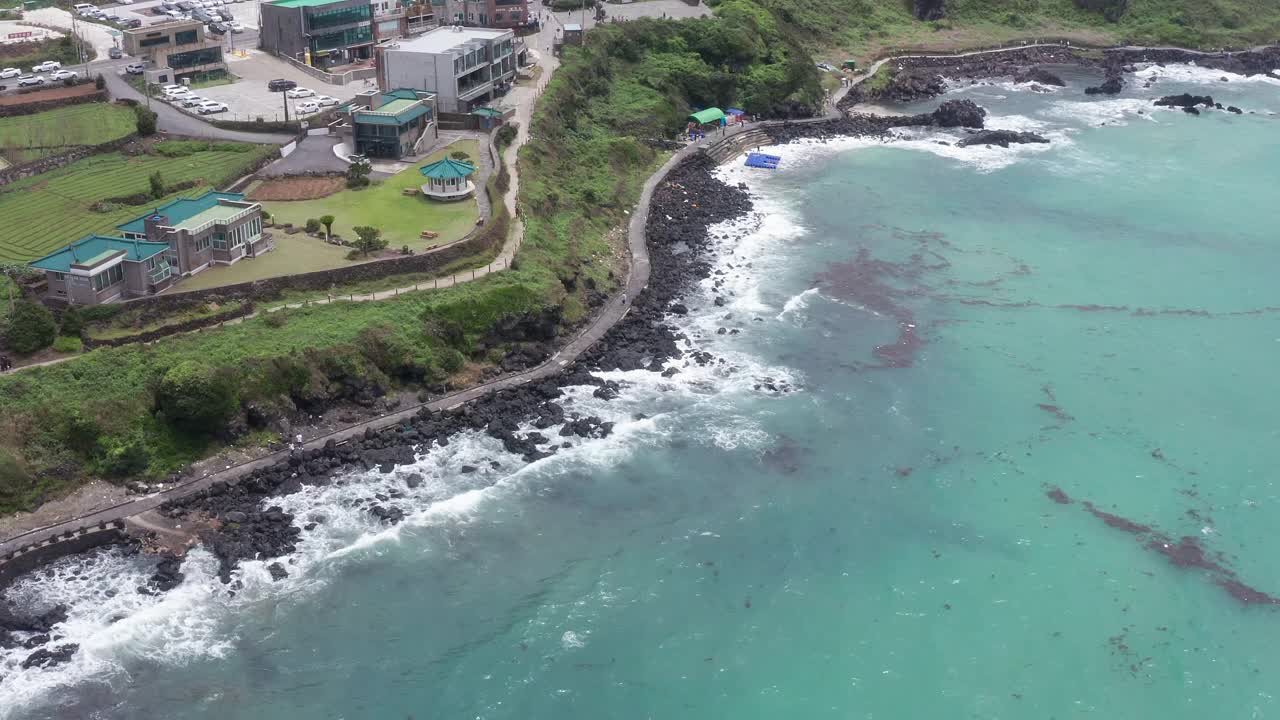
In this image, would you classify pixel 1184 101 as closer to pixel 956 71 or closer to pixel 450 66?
pixel 956 71

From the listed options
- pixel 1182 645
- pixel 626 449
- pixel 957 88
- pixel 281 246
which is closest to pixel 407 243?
pixel 281 246

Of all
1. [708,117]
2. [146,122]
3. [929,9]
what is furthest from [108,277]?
[929,9]

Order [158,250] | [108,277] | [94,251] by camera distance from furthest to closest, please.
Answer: [158,250], [94,251], [108,277]

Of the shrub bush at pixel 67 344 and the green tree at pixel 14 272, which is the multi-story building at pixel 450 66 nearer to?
the green tree at pixel 14 272

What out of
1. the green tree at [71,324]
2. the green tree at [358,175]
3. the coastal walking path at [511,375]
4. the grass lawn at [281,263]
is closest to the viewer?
the coastal walking path at [511,375]

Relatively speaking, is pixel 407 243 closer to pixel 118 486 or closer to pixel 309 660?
pixel 118 486

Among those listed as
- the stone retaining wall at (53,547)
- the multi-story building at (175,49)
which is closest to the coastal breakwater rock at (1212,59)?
the multi-story building at (175,49)
